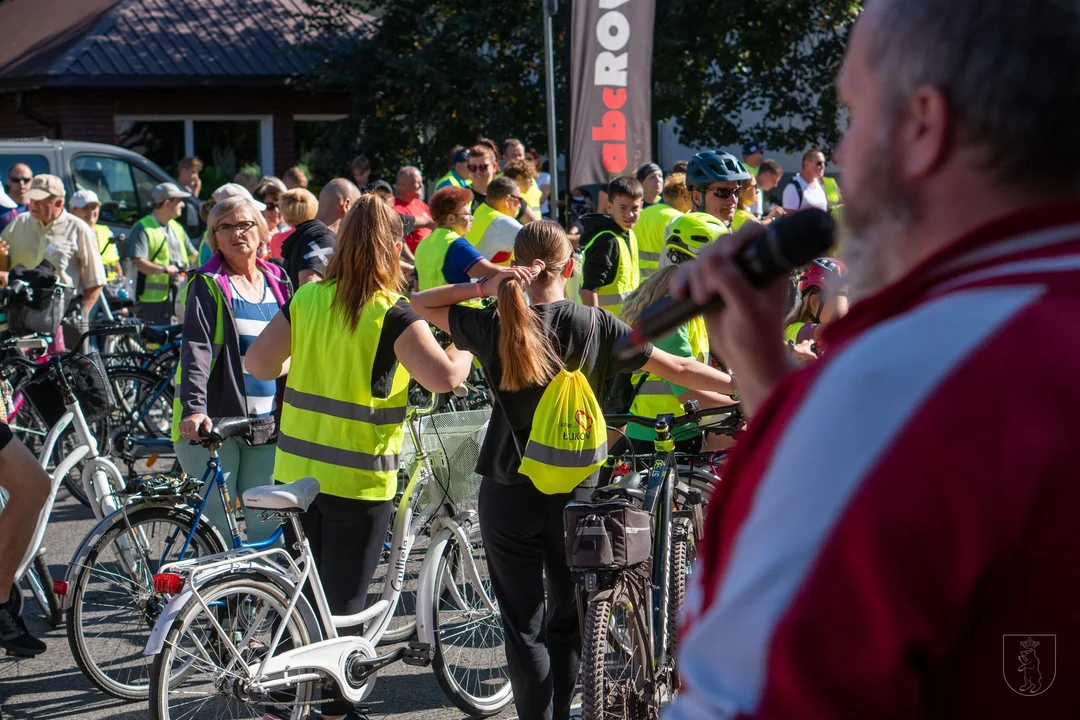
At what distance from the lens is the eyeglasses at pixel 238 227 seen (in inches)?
220

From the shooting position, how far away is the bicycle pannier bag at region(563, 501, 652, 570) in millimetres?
3879

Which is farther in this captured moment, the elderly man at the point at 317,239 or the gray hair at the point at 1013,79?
the elderly man at the point at 317,239

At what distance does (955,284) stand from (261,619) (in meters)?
3.53

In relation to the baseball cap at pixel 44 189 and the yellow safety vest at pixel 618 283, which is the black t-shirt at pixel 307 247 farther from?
the baseball cap at pixel 44 189

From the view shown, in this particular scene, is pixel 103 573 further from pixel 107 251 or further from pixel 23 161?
pixel 23 161

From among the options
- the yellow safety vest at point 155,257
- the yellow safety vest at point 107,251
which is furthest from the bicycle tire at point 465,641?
the yellow safety vest at point 107,251

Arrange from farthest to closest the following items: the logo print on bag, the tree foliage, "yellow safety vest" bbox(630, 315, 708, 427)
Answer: the tree foliage < "yellow safety vest" bbox(630, 315, 708, 427) < the logo print on bag

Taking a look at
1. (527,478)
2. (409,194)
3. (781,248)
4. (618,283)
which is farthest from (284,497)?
(409,194)

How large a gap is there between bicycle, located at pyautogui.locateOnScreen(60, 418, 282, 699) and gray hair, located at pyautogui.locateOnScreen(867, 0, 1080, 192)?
436 cm

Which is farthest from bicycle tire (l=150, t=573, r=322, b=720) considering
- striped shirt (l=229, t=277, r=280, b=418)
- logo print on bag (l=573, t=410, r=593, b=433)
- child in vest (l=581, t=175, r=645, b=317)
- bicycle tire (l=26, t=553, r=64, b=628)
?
child in vest (l=581, t=175, r=645, b=317)

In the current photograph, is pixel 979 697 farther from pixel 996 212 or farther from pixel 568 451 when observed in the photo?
pixel 568 451

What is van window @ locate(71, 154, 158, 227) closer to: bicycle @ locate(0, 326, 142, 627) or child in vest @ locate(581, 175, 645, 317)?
child in vest @ locate(581, 175, 645, 317)

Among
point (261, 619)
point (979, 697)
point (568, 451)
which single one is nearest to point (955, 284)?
point (979, 697)

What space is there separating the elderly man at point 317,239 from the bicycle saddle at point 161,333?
1.85 meters
